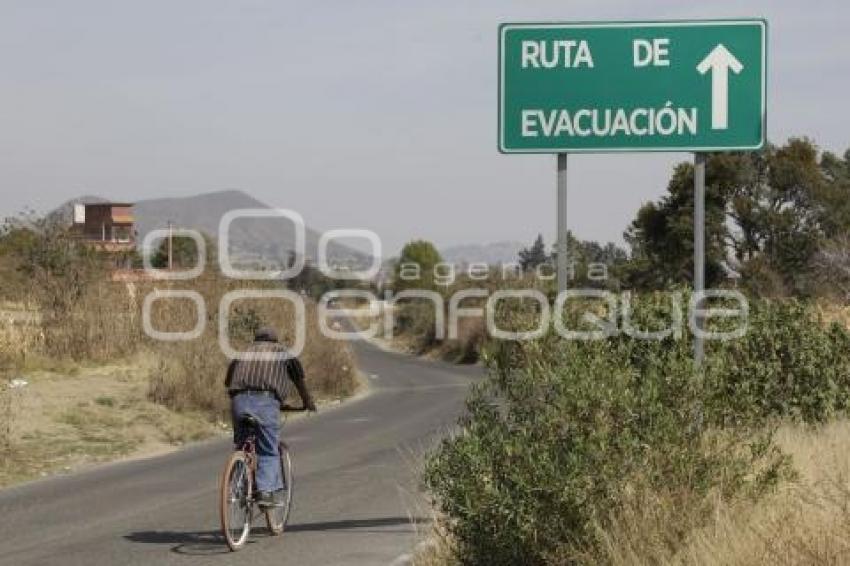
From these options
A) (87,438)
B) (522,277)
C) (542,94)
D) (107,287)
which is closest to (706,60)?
(542,94)

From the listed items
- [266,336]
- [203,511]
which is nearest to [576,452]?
[266,336]

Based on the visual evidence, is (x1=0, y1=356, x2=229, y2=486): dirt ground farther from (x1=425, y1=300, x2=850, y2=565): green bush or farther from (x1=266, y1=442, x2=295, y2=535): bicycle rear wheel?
(x1=425, y1=300, x2=850, y2=565): green bush

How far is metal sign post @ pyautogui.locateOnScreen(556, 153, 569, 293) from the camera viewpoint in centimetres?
926

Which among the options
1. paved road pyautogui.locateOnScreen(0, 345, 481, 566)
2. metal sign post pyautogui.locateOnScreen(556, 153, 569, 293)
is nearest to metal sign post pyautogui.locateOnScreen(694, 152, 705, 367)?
metal sign post pyautogui.locateOnScreen(556, 153, 569, 293)

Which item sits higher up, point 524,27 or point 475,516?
point 524,27

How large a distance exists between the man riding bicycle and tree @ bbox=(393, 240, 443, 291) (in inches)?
3225

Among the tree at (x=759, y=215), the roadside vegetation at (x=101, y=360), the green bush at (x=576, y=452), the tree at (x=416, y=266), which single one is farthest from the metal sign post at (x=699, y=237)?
the tree at (x=416, y=266)

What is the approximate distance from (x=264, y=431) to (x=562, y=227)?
10.4 feet

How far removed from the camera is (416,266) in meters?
122

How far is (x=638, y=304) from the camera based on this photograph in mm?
13547

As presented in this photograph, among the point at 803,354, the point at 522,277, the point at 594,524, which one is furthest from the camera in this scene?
the point at 522,277

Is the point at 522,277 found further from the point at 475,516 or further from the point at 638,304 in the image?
the point at 475,516

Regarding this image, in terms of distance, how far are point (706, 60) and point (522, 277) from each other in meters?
53.9

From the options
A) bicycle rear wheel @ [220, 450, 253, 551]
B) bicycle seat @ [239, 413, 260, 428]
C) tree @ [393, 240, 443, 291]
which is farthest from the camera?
tree @ [393, 240, 443, 291]
